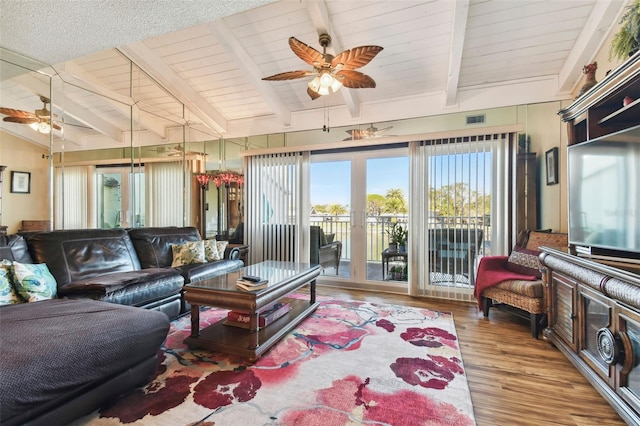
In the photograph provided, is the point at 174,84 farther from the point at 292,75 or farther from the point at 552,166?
the point at 552,166

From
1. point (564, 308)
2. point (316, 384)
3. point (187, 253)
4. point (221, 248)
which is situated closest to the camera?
point (316, 384)

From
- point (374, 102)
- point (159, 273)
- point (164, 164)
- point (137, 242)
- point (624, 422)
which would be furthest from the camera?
point (164, 164)

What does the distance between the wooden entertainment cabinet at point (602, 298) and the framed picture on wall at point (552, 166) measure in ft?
3.34

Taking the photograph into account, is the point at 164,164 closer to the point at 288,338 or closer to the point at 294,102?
the point at 294,102

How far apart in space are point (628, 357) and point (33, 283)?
3685mm

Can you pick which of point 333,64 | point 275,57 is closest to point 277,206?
point 275,57

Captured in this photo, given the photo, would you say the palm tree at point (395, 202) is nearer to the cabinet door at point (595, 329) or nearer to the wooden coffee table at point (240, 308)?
the wooden coffee table at point (240, 308)

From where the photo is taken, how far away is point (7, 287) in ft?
6.39

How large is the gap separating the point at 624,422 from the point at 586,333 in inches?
19.8

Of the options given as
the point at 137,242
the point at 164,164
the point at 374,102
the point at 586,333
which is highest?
the point at 374,102

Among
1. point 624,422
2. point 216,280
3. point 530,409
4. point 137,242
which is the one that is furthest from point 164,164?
point 624,422

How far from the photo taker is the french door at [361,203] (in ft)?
13.5

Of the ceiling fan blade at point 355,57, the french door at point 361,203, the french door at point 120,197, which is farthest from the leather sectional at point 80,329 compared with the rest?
the ceiling fan blade at point 355,57

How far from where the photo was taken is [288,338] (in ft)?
7.98
